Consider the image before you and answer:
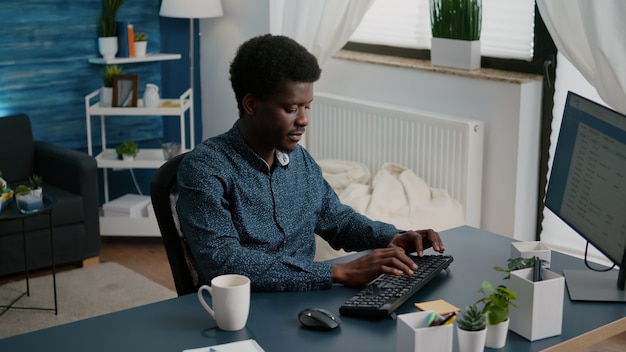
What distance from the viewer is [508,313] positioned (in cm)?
178

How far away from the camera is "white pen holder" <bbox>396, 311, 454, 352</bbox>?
64.2 inches

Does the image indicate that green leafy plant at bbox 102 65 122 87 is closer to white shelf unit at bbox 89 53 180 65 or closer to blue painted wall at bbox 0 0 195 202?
white shelf unit at bbox 89 53 180 65

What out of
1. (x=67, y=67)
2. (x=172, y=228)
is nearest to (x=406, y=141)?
(x=67, y=67)

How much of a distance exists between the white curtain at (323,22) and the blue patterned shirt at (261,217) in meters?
2.26

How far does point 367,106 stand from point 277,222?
2.30 metres

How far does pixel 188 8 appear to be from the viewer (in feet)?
16.2

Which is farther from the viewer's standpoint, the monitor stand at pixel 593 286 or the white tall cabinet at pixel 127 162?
the white tall cabinet at pixel 127 162

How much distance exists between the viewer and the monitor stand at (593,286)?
201 centimetres

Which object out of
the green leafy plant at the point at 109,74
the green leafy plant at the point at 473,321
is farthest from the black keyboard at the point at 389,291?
the green leafy plant at the point at 109,74

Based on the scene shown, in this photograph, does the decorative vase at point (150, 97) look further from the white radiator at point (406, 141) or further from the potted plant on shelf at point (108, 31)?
the white radiator at point (406, 141)

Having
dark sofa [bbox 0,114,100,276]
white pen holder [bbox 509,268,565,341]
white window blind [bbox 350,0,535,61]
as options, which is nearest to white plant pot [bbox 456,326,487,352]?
white pen holder [bbox 509,268,565,341]

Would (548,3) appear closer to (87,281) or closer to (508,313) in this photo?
(508,313)

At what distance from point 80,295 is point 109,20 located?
5.52 ft

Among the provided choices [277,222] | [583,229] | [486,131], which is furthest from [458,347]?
[486,131]
